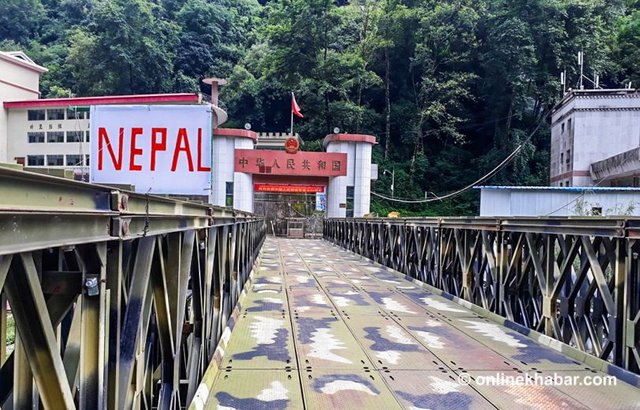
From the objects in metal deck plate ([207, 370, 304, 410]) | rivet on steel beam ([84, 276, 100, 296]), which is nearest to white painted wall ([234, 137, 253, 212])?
metal deck plate ([207, 370, 304, 410])

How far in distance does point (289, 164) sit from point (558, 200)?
1389 centimetres

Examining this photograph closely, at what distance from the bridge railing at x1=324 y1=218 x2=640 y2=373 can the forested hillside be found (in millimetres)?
26918

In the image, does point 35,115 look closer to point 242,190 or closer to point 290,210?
point 242,190

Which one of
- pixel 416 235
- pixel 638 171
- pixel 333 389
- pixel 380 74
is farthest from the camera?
pixel 380 74

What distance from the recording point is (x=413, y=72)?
4041 centimetres

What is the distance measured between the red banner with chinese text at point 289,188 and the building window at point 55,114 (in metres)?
17.2

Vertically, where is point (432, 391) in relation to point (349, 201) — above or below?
below

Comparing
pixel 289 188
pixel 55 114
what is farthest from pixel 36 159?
pixel 289 188

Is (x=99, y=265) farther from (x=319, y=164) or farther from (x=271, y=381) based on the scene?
(x=319, y=164)

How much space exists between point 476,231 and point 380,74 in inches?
1448

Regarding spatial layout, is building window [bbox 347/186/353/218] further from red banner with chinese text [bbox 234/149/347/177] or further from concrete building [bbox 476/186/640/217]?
concrete building [bbox 476/186/640/217]

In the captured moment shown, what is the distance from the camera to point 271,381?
3.84 m

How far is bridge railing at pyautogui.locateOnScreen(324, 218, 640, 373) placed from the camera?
4.04m

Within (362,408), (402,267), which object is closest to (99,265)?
(362,408)
